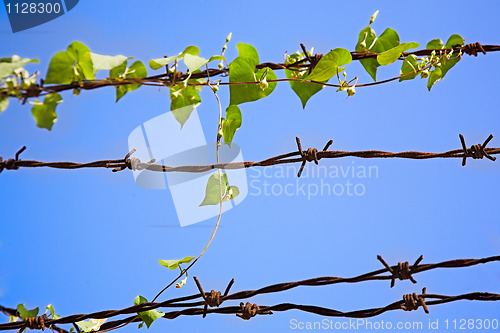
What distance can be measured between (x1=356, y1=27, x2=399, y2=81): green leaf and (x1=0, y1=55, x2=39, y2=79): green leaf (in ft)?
2.40

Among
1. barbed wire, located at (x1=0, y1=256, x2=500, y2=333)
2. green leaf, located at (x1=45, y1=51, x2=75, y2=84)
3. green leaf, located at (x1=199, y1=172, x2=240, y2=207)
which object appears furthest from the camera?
green leaf, located at (x1=199, y1=172, x2=240, y2=207)

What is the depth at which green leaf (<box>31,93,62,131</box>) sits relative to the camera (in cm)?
93

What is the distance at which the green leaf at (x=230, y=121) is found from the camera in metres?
1.01

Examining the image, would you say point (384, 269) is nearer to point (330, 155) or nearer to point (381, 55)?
point (330, 155)

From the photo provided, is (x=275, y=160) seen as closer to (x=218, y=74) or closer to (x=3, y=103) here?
(x=218, y=74)

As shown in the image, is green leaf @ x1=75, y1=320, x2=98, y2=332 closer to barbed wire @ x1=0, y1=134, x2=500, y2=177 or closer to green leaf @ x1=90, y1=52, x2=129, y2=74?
barbed wire @ x1=0, y1=134, x2=500, y2=177

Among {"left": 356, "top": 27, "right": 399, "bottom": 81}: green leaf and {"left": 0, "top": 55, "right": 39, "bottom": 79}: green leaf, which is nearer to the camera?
{"left": 0, "top": 55, "right": 39, "bottom": 79}: green leaf

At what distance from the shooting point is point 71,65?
91 cm

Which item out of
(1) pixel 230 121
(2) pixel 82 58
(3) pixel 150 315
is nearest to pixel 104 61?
(2) pixel 82 58

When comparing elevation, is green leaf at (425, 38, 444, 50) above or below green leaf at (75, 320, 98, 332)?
above

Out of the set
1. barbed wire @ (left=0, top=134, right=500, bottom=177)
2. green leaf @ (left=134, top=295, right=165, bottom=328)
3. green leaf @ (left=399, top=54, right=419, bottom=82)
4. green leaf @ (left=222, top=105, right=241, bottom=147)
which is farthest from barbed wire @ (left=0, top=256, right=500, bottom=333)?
green leaf @ (left=399, top=54, right=419, bottom=82)

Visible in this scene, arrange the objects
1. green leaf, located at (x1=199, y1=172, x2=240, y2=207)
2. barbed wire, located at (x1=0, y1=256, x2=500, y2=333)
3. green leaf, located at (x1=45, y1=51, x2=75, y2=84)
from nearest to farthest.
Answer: barbed wire, located at (x1=0, y1=256, x2=500, y2=333) → green leaf, located at (x1=45, y1=51, x2=75, y2=84) → green leaf, located at (x1=199, y1=172, x2=240, y2=207)

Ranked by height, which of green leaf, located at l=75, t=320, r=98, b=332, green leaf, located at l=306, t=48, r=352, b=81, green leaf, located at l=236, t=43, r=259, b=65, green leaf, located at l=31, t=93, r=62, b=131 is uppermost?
green leaf, located at l=236, t=43, r=259, b=65

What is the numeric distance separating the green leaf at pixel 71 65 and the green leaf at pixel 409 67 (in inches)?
27.7
